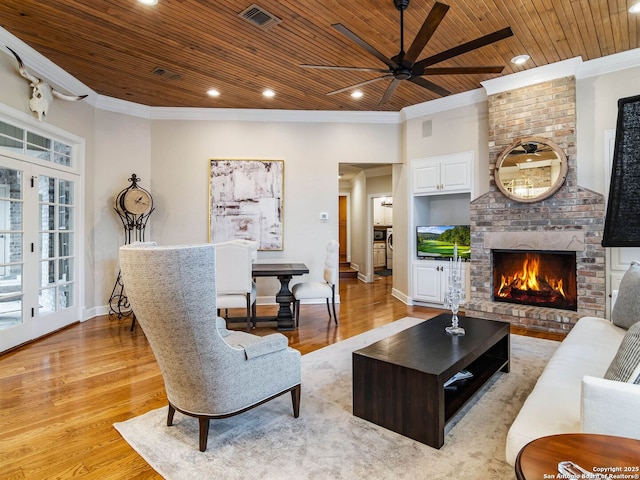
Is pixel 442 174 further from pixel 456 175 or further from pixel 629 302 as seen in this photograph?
pixel 629 302

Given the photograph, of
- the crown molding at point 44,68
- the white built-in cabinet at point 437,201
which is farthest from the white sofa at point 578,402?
the crown molding at point 44,68

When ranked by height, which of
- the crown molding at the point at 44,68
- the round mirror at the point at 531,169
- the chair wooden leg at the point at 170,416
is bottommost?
the chair wooden leg at the point at 170,416

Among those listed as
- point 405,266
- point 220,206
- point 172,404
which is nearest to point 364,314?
point 405,266

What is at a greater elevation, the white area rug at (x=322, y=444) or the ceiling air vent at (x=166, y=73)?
the ceiling air vent at (x=166, y=73)

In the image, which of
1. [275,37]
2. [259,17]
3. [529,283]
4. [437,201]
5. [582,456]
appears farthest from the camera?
[437,201]

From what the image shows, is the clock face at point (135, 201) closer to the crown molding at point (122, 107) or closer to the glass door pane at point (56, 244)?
the glass door pane at point (56, 244)

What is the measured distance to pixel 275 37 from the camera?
366 centimetres

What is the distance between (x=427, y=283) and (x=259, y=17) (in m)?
4.17

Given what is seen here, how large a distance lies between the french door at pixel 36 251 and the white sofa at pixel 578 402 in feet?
14.7

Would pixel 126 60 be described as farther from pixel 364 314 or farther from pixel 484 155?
pixel 484 155

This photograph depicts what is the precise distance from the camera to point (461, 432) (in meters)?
2.11

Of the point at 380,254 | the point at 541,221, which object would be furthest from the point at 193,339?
the point at 380,254

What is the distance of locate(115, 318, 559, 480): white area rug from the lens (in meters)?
1.78

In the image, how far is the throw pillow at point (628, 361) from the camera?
131 centimetres
